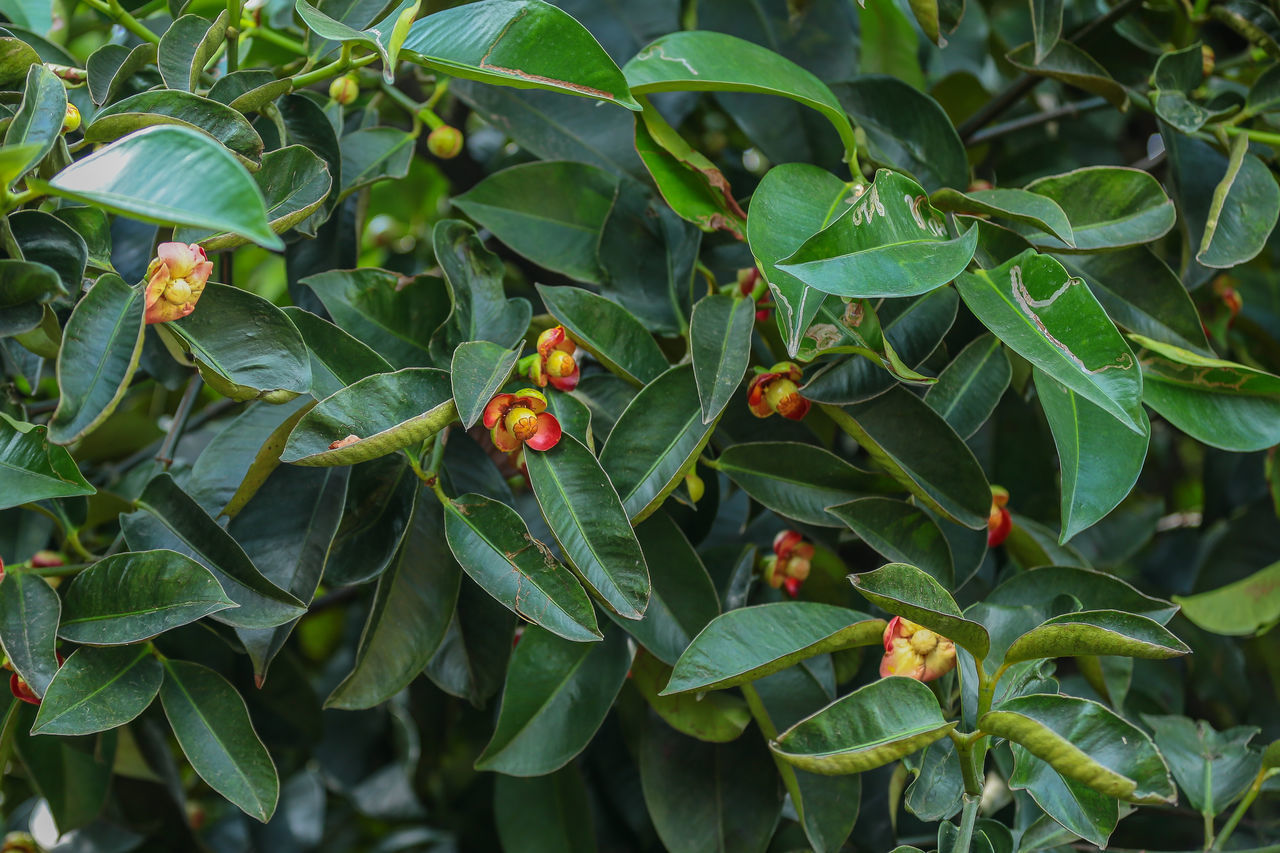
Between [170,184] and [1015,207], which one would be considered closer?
[170,184]

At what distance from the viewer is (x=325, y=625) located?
1.31 meters

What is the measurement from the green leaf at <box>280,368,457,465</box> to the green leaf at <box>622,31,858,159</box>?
22 centimetres

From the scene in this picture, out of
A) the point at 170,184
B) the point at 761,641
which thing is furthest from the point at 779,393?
the point at 170,184

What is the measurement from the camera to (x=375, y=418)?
530 millimetres

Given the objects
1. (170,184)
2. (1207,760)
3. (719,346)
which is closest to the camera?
(170,184)

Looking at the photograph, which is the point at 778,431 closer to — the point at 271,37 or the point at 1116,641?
the point at 1116,641

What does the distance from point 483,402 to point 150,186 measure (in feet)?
0.61

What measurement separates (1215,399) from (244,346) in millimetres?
595

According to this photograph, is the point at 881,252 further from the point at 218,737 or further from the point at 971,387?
the point at 218,737

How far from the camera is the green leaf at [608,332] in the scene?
1.98 ft

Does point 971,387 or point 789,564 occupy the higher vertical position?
point 971,387

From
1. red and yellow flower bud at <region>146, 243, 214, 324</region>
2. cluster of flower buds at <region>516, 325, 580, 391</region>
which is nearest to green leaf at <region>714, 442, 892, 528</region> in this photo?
cluster of flower buds at <region>516, 325, 580, 391</region>

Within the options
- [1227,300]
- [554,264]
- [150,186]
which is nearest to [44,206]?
[150,186]

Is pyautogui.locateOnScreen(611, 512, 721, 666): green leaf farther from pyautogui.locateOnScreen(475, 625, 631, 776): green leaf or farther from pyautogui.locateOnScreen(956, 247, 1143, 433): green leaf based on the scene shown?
pyautogui.locateOnScreen(956, 247, 1143, 433): green leaf
